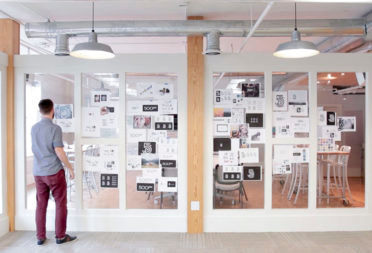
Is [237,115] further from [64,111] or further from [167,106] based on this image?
[64,111]

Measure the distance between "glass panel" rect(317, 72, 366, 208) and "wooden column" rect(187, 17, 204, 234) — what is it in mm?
1676

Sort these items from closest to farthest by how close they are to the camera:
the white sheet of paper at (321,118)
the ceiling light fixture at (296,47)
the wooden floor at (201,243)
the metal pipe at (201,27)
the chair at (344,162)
Result: the ceiling light fixture at (296,47) → the wooden floor at (201,243) → the metal pipe at (201,27) → the white sheet of paper at (321,118) → the chair at (344,162)

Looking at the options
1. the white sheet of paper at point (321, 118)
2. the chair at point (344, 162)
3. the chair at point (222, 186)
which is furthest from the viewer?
the chair at point (344, 162)

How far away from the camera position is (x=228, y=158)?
3.88 meters

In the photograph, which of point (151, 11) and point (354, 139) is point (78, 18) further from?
point (354, 139)

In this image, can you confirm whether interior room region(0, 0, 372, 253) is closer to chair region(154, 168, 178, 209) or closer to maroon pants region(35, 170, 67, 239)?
chair region(154, 168, 178, 209)

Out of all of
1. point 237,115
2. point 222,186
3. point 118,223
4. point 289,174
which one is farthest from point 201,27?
point 289,174

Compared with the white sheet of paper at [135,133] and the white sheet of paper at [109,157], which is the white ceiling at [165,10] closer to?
the white sheet of paper at [135,133]

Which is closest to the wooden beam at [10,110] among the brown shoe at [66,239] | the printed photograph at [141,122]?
the brown shoe at [66,239]

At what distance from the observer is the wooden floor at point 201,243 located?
10.8ft

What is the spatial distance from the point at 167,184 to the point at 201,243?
2.86ft

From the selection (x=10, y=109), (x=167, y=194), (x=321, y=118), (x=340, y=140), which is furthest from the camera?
(x=167, y=194)

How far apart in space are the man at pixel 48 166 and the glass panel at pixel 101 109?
0.51m

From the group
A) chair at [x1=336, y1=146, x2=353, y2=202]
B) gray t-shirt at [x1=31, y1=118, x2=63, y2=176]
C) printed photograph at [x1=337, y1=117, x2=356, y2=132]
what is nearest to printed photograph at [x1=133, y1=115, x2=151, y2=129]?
gray t-shirt at [x1=31, y1=118, x2=63, y2=176]
